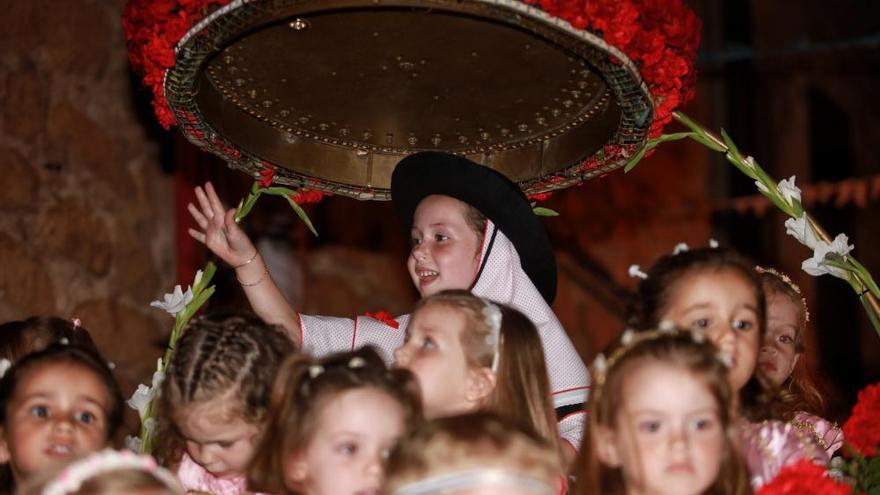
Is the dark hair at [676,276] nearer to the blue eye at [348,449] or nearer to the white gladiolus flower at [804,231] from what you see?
the white gladiolus flower at [804,231]

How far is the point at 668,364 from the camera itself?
270 centimetres

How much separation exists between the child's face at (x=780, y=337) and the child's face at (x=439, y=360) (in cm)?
108

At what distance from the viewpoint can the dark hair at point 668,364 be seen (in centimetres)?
269

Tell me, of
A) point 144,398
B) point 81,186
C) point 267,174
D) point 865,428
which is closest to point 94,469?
point 144,398

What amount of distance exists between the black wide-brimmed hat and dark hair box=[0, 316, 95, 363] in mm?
998

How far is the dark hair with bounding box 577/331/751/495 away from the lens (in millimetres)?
2688

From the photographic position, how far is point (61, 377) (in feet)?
9.89

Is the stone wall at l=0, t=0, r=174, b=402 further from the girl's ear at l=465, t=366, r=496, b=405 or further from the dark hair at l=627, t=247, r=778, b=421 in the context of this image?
the dark hair at l=627, t=247, r=778, b=421

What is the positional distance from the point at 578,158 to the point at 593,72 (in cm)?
33

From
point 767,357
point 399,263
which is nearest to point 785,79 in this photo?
point 399,263

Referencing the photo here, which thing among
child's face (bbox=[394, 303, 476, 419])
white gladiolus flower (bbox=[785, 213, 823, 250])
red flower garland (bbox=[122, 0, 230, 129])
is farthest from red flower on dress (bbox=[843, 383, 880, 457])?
red flower garland (bbox=[122, 0, 230, 129])

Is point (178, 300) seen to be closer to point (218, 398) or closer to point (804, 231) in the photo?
point (218, 398)

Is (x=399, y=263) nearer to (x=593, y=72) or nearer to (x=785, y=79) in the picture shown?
(x=593, y=72)

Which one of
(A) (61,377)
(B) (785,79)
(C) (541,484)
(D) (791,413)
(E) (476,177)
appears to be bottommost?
(A) (61,377)
